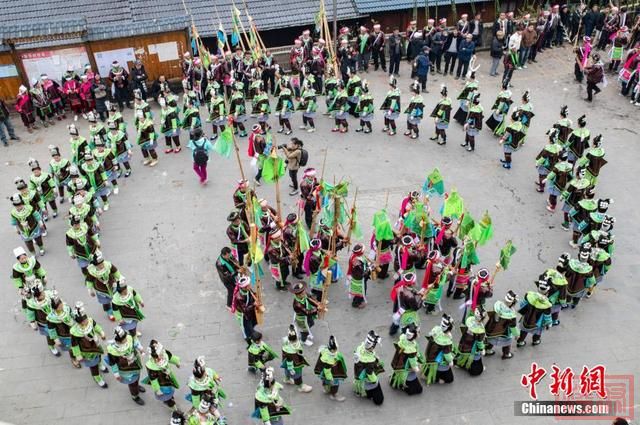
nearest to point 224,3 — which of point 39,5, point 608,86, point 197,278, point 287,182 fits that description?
point 39,5

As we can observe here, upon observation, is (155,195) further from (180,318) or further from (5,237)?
(180,318)

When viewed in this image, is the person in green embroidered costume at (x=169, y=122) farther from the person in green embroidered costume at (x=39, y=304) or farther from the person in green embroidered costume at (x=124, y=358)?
the person in green embroidered costume at (x=124, y=358)

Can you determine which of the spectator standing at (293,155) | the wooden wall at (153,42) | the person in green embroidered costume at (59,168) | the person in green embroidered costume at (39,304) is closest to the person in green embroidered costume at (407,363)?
the person in green embroidered costume at (39,304)

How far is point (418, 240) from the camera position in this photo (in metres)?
11.0

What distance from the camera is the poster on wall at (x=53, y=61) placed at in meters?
16.3

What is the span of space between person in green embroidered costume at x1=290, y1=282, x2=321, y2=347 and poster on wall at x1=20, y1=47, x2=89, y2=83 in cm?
1114

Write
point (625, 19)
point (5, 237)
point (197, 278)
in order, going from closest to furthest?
point (197, 278)
point (5, 237)
point (625, 19)

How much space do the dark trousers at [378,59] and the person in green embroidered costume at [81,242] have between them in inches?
441

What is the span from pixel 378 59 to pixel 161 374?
44.9 feet

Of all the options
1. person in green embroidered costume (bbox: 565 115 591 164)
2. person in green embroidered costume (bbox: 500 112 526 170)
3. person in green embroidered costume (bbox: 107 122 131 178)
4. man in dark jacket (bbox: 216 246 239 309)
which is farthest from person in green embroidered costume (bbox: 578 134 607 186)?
person in green embroidered costume (bbox: 107 122 131 178)

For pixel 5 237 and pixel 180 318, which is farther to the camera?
pixel 5 237

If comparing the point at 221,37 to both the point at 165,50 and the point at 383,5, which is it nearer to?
the point at 165,50

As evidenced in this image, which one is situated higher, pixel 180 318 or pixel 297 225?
pixel 297 225

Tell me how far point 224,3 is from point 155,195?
8.33 meters
